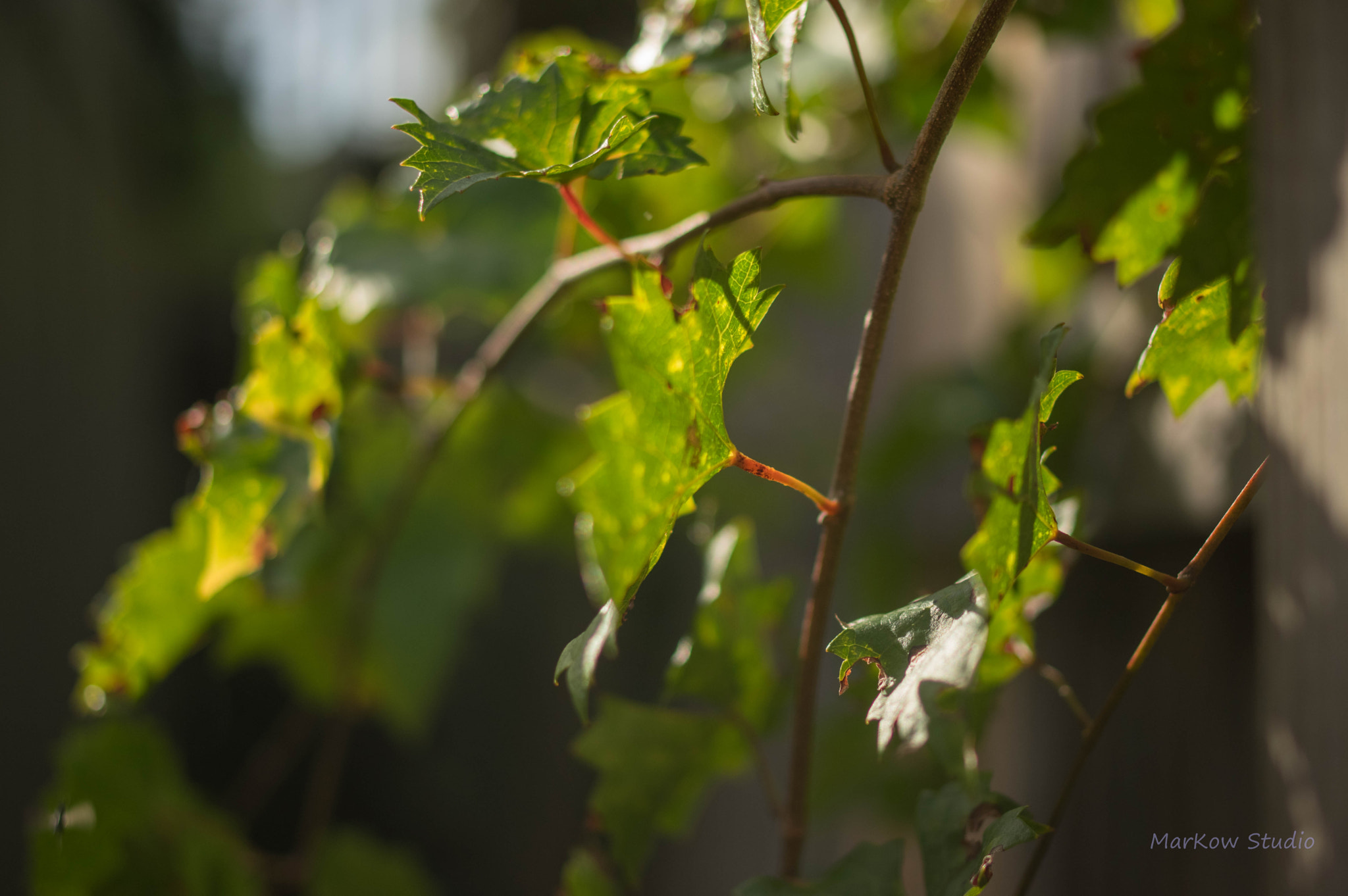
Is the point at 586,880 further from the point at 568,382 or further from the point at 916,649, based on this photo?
the point at 568,382

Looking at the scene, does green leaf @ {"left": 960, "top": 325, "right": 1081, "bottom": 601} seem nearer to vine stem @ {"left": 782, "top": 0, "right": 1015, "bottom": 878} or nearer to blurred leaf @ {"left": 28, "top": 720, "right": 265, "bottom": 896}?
vine stem @ {"left": 782, "top": 0, "right": 1015, "bottom": 878}

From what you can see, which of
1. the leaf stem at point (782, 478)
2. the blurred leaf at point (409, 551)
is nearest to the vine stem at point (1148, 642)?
the leaf stem at point (782, 478)

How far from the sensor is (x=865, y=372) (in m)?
0.28

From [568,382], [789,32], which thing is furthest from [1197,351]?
[568,382]

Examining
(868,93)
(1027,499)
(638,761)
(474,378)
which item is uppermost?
→ (868,93)

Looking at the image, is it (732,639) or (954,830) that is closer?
(954,830)

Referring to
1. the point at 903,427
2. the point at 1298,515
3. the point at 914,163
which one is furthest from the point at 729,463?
the point at 903,427

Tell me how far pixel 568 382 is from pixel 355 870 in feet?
2.46

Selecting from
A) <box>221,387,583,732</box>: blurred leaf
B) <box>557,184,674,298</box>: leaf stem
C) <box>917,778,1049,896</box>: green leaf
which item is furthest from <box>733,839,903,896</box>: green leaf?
<box>221,387,583,732</box>: blurred leaf

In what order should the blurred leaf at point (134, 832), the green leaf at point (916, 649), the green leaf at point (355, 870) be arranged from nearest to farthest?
1. the green leaf at point (916, 649)
2. the blurred leaf at point (134, 832)
3. the green leaf at point (355, 870)

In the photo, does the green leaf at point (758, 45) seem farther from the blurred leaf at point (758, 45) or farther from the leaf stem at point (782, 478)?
the leaf stem at point (782, 478)

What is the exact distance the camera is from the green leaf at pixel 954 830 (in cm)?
28

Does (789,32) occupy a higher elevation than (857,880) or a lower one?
higher

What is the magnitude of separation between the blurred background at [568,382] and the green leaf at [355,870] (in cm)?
13
